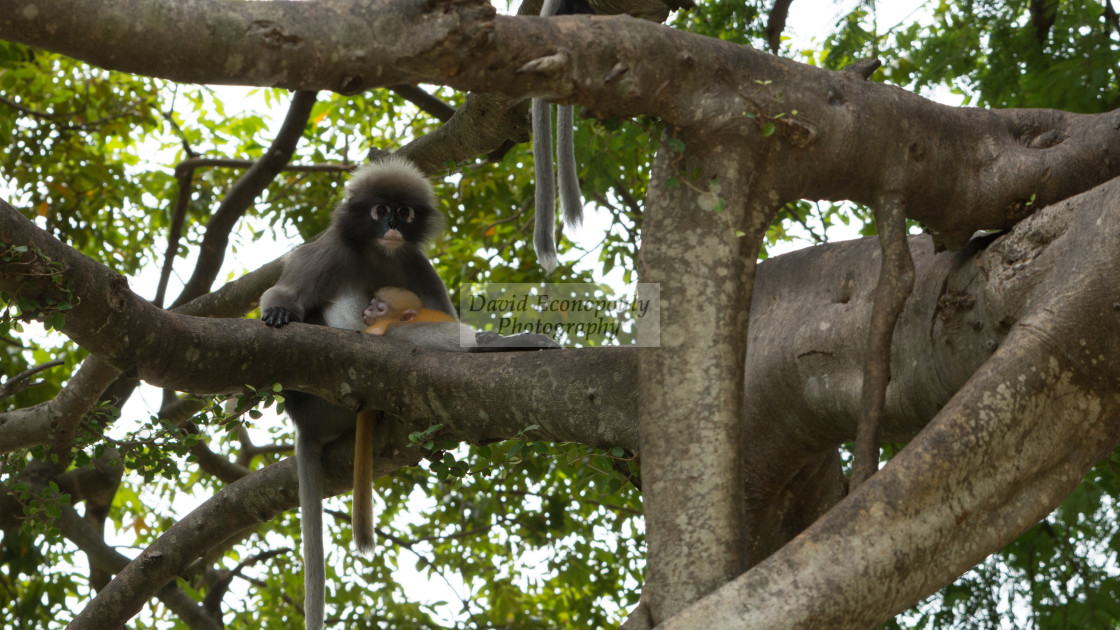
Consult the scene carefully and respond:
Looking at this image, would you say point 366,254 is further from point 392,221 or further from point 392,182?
point 392,182

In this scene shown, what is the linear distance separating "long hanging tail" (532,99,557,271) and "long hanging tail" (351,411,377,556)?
2.62ft

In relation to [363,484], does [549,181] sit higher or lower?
higher

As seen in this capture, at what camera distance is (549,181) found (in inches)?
130

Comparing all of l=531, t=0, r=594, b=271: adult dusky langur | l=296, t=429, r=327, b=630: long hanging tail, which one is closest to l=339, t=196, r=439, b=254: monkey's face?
l=296, t=429, r=327, b=630: long hanging tail

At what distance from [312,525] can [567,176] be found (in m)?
1.42

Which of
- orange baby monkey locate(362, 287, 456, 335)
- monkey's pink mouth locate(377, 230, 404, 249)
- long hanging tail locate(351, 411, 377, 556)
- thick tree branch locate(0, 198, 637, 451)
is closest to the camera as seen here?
thick tree branch locate(0, 198, 637, 451)

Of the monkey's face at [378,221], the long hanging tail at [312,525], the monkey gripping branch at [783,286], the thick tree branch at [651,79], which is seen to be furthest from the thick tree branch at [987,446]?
the monkey's face at [378,221]

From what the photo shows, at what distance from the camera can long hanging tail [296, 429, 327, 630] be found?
345 centimetres

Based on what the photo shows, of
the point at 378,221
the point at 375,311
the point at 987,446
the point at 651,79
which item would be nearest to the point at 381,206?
the point at 378,221

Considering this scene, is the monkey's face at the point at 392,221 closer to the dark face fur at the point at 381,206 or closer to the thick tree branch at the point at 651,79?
the dark face fur at the point at 381,206

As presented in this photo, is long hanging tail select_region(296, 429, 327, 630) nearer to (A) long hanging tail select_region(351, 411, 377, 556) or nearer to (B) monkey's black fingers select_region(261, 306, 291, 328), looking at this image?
(A) long hanging tail select_region(351, 411, 377, 556)

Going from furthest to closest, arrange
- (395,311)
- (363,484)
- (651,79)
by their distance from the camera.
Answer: (395,311), (363,484), (651,79)

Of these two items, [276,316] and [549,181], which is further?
[276,316]

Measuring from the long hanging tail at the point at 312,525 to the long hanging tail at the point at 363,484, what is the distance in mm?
179
